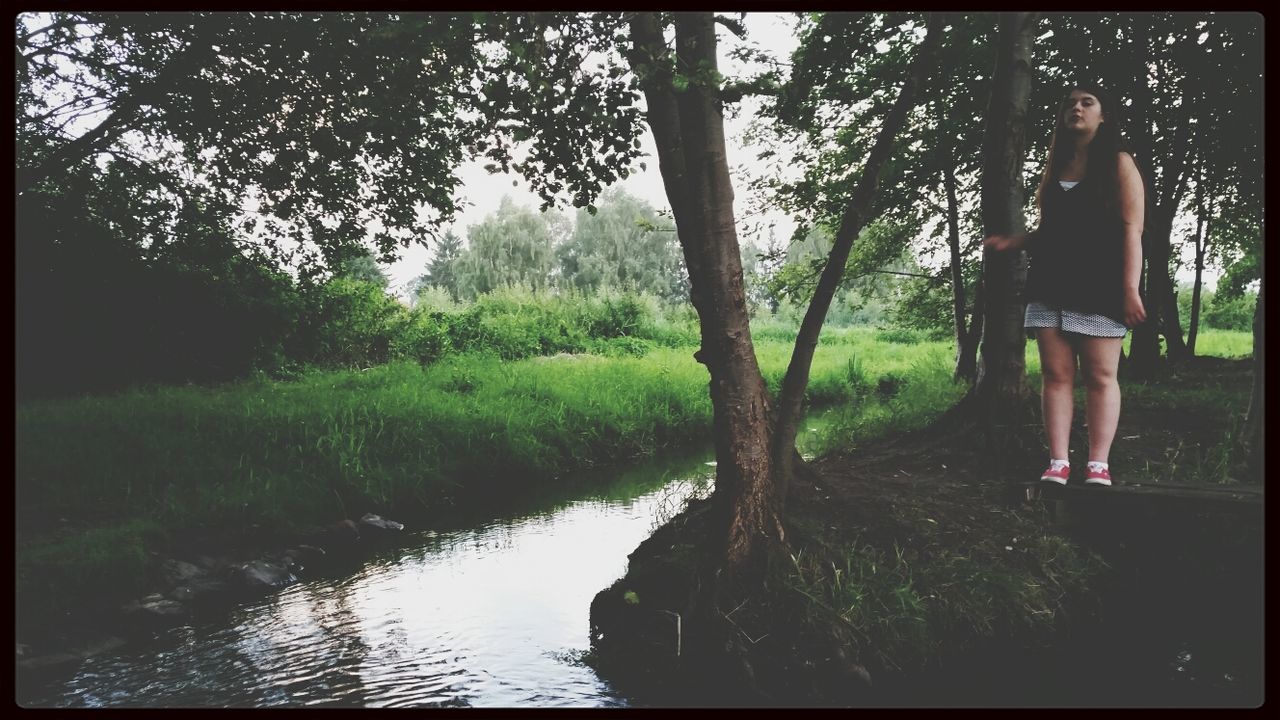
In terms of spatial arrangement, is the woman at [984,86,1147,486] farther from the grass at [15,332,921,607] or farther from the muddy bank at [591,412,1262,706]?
the grass at [15,332,921,607]

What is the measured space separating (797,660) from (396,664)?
96.6 inches

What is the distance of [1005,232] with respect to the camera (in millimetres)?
5699

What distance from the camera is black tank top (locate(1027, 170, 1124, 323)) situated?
4102mm

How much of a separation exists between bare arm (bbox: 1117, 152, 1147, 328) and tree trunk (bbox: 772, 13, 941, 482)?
3.83 feet

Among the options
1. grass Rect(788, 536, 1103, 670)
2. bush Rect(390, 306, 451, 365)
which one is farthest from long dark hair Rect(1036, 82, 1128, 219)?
bush Rect(390, 306, 451, 365)

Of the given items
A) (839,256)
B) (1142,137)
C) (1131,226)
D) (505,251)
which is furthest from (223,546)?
(505,251)

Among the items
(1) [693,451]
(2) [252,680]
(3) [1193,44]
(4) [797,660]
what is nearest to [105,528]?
(2) [252,680]

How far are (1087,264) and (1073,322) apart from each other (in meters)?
0.32

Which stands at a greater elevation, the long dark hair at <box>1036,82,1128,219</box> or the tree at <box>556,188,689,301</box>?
the tree at <box>556,188,689,301</box>

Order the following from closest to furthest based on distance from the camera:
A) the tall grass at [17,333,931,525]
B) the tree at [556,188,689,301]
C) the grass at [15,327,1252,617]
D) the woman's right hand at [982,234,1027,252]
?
the woman's right hand at [982,234,1027,252] → the grass at [15,327,1252,617] → the tall grass at [17,333,931,525] → the tree at [556,188,689,301]

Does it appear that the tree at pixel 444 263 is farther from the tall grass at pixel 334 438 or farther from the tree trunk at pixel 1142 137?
the tree trunk at pixel 1142 137

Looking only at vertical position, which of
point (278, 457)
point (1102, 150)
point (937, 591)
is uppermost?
point (1102, 150)

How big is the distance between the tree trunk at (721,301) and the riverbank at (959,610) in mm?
290

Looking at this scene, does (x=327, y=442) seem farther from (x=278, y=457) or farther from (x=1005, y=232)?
(x=1005, y=232)
